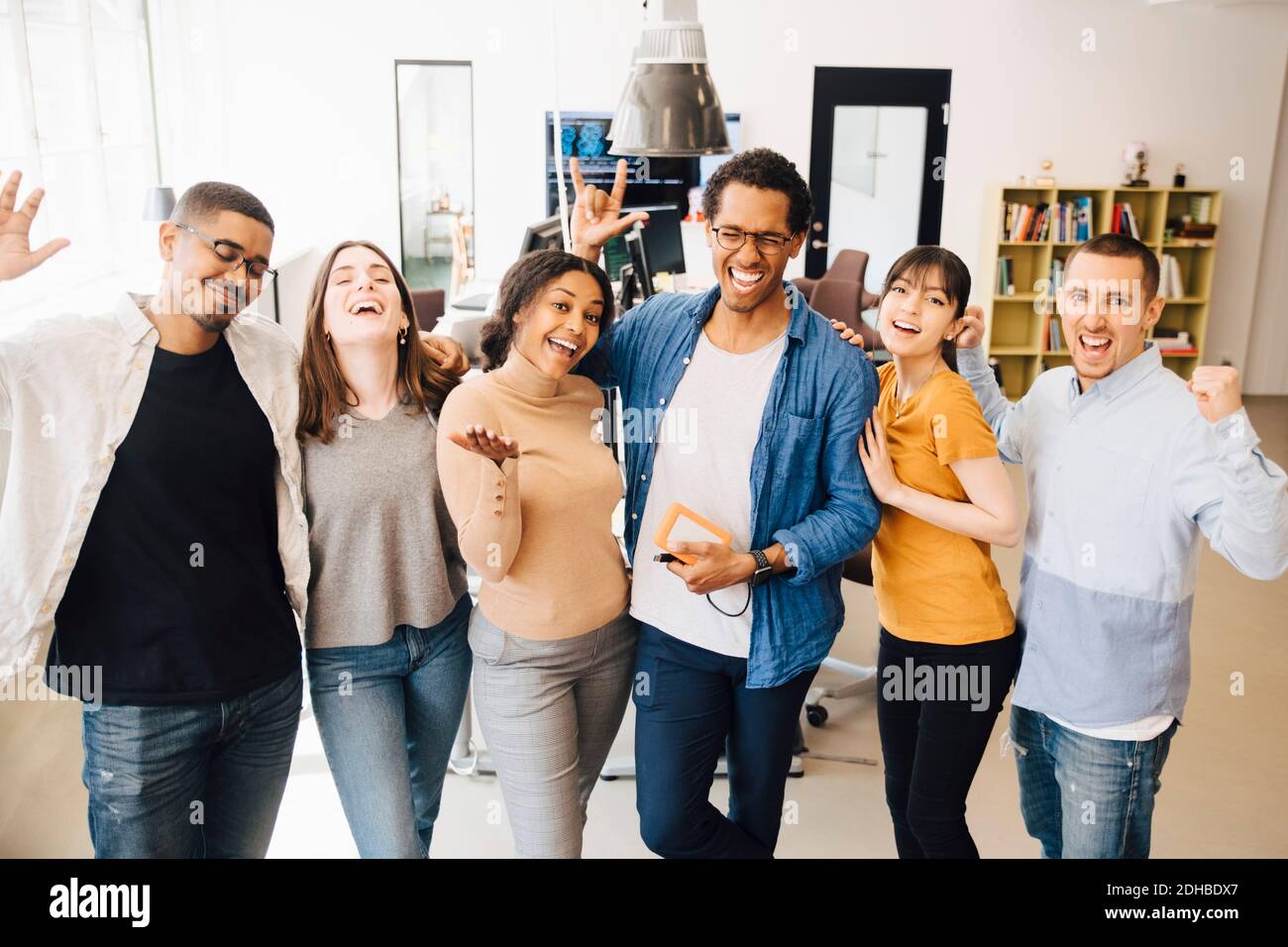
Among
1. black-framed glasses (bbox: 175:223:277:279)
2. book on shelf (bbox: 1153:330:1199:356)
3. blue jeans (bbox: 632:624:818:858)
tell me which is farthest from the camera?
book on shelf (bbox: 1153:330:1199:356)

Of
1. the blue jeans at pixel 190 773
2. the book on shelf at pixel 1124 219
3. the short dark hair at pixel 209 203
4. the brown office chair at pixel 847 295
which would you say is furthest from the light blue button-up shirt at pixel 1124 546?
the book on shelf at pixel 1124 219

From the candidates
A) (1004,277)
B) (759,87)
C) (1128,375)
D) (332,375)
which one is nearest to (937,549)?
(1128,375)

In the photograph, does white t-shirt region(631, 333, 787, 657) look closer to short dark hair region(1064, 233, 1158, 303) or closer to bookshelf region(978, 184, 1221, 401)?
short dark hair region(1064, 233, 1158, 303)

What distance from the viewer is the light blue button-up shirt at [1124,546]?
183 centimetres

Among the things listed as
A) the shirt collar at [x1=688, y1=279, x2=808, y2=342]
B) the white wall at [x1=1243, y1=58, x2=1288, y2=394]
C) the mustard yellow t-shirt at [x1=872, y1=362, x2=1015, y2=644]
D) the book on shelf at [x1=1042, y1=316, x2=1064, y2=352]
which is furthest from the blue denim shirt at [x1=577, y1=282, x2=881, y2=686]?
the white wall at [x1=1243, y1=58, x2=1288, y2=394]

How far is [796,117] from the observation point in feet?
27.4

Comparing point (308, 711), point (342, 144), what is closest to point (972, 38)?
point (342, 144)

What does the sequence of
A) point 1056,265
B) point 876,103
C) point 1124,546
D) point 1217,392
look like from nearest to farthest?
point 1217,392 < point 1124,546 < point 876,103 < point 1056,265

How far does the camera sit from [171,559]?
5.64 ft

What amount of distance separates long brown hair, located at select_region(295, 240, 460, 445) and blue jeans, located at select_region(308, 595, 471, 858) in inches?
16.1

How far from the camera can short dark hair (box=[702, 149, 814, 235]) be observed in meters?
1.95

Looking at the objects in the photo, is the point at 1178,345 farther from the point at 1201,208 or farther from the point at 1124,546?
the point at 1124,546

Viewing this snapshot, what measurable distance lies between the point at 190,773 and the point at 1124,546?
64.9 inches
